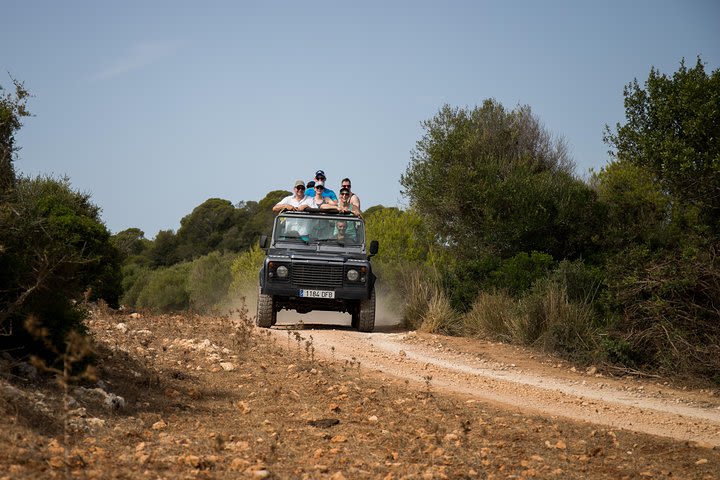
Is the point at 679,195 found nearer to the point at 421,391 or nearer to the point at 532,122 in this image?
the point at 421,391

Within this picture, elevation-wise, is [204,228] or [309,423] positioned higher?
[204,228]

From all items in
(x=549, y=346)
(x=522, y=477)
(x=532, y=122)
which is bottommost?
(x=522, y=477)

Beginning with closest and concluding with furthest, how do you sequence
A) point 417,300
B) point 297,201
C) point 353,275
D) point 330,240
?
1. point 353,275
2. point 330,240
3. point 297,201
4. point 417,300

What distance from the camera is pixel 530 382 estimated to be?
10703 millimetres

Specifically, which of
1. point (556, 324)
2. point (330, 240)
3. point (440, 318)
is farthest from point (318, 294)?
point (556, 324)

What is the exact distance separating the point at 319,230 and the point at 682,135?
685 centimetres

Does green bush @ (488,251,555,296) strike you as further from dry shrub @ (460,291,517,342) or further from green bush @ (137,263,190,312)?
green bush @ (137,263,190,312)

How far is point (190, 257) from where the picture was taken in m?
49.5

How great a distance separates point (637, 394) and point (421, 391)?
299 cm

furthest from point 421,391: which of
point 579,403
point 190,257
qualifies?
point 190,257

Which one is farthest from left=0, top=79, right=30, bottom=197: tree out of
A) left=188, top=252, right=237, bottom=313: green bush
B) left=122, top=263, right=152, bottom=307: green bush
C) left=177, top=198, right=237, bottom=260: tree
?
left=177, top=198, right=237, bottom=260: tree

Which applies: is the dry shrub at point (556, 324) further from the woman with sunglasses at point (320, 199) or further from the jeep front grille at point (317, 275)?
the woman with sunglasses at point (320, 199)

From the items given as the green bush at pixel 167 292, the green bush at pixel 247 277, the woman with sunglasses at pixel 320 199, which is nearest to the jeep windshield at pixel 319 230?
the woman with sunglasses at pixel 320 199

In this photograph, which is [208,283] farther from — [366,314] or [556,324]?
[556,324]
